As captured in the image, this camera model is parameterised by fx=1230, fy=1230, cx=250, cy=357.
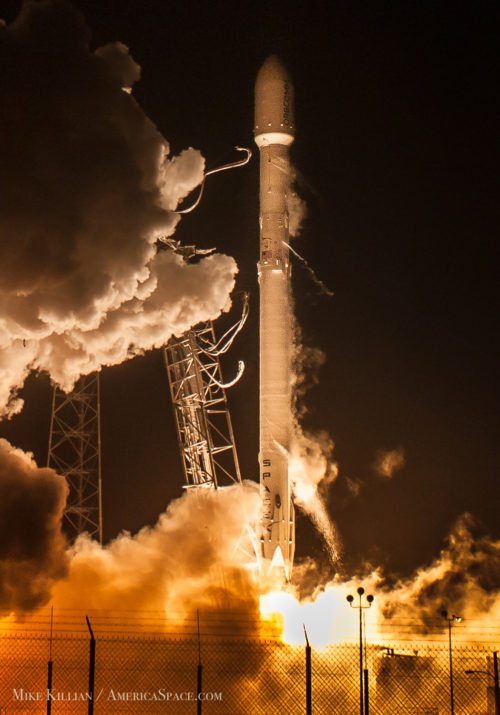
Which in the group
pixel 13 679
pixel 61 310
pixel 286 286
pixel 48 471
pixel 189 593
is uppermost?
pixel 286 286

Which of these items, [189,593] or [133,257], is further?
[189,593]

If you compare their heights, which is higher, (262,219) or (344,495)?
(262,219)

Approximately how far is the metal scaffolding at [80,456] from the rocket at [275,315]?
7221 mm

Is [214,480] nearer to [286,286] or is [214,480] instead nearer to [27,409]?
[286,286]

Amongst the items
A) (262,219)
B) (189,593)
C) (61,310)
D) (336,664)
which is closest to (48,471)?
(61,310)

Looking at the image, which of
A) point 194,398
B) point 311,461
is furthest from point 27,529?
point 311,461

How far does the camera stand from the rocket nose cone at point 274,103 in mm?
45438

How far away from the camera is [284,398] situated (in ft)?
145

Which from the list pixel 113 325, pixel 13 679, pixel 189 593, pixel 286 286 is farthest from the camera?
pixel 286 286

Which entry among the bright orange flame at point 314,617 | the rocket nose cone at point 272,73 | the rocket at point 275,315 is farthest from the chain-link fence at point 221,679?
the rocket nose cone at point 272,73

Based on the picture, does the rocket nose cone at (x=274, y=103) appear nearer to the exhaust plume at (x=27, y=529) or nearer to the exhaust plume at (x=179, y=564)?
the exhaust plume at (x=179, y=564)

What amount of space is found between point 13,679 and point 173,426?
2176 cm

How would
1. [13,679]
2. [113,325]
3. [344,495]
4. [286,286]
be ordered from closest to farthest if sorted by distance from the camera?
[13,679] → [113,325] → [286,286] → [344,495]

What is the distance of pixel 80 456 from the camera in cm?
4778
